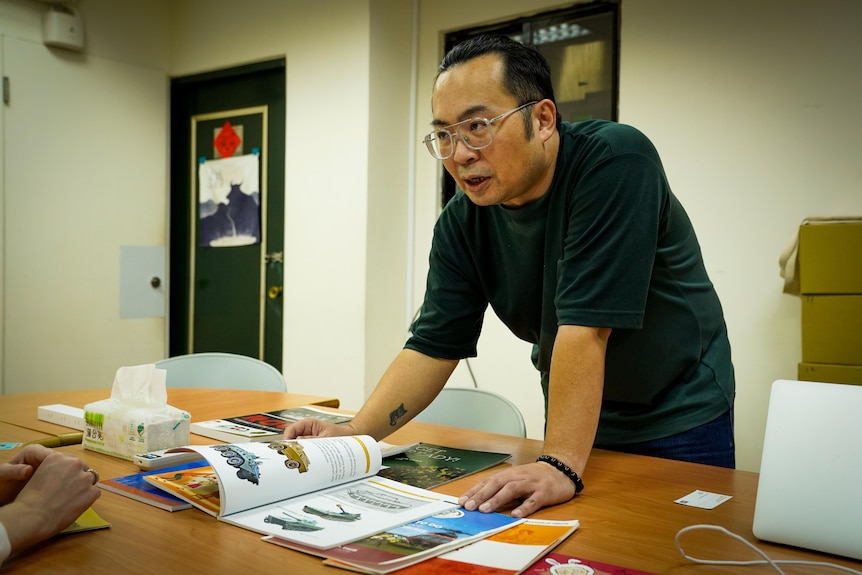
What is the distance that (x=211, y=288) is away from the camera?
434 centimetres

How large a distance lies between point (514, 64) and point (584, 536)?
87cm

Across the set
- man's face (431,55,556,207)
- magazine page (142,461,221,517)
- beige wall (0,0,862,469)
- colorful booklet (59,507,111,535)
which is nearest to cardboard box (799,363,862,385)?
beige wall (0,0,862,469)

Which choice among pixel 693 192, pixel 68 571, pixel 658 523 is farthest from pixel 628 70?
pixel 68 571

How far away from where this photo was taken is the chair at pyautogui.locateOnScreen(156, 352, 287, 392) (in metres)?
2.47

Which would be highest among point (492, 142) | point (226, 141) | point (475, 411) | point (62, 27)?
point (62, 27)

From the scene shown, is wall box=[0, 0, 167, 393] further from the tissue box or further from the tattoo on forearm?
the tattoo on forearm

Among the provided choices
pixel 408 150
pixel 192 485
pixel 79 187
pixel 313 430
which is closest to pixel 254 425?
pixel 313 430

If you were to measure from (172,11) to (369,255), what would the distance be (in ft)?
7.27

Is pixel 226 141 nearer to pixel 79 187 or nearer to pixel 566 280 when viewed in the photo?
pixel 79 187

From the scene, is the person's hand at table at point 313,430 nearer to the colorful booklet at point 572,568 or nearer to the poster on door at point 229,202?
the colorful booklet at point 572,568

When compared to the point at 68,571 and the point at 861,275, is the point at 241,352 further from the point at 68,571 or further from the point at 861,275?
the point at 68,571

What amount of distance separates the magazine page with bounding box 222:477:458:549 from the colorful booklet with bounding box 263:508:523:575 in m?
0.02

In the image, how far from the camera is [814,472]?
0.91 meters

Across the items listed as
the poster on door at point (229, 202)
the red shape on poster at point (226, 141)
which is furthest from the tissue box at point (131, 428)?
the red shape on poster at point (226, 141)
